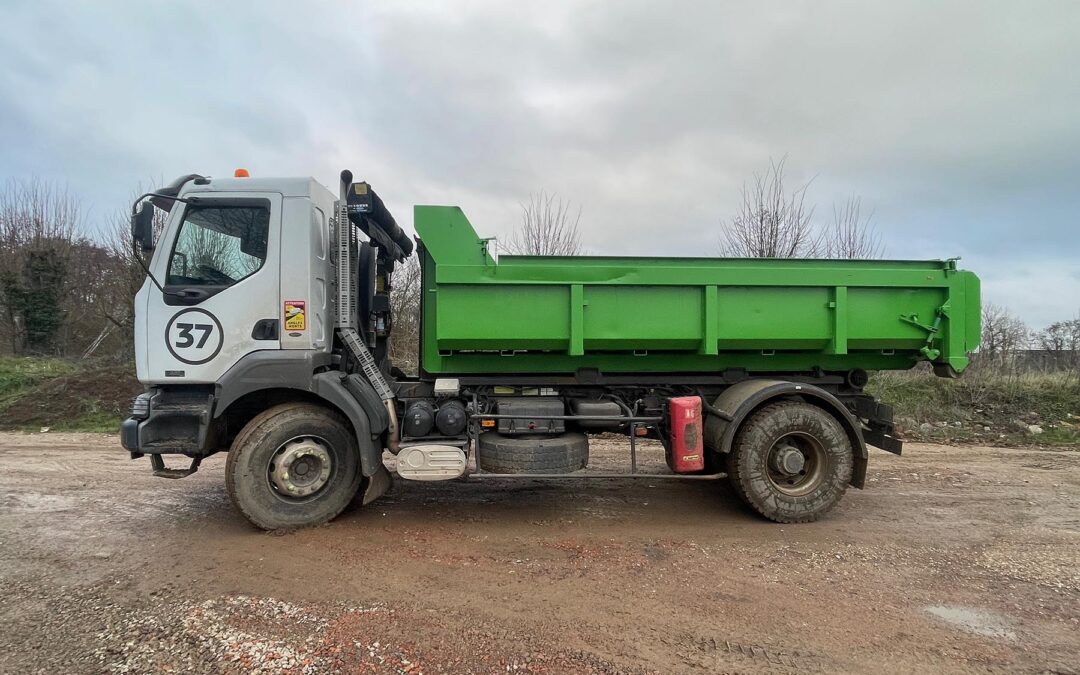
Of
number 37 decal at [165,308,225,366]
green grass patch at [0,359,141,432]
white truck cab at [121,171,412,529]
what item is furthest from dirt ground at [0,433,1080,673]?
green grass patch at [0,359,141,432]

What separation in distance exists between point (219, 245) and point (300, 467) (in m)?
1.99

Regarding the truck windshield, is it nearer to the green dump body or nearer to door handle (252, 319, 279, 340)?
door handle (252, 319, 279, 340)

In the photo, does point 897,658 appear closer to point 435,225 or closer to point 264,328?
point 435,225

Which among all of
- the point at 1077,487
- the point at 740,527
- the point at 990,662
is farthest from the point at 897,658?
the point at 1077,487

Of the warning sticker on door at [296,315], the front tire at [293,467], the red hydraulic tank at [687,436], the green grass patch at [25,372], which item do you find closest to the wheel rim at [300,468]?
the front tire at [293,467]

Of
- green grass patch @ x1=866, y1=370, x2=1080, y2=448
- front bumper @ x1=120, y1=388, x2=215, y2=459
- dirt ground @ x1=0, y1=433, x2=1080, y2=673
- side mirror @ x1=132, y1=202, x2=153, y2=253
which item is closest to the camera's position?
dirt ground @ x1=0, y1=433, x2=1080, y2=673

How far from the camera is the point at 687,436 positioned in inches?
177

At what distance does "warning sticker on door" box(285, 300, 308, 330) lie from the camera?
4.20 metres

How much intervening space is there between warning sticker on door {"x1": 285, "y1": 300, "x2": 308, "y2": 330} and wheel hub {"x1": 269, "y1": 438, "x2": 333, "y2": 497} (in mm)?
959

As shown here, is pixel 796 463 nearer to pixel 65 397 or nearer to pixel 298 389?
pixel 298 389

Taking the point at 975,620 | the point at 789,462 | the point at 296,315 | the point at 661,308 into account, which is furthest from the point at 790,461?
the point at 296,315

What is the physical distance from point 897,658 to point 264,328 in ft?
15.6

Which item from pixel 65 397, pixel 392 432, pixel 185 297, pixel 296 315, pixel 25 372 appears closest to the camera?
pixel 185 297

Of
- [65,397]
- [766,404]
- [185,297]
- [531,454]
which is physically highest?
[185,297]
